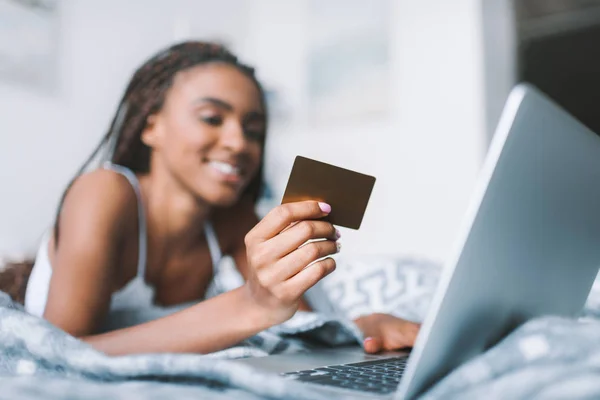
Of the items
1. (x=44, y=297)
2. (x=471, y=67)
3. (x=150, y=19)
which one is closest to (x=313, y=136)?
(x=471, y=67)

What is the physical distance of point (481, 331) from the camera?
1.62ft

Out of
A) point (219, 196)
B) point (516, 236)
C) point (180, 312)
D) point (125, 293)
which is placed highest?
point (516, 236)

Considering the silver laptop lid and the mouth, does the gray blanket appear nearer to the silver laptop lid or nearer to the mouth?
the silver laptop lid

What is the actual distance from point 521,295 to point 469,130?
174 centimetres

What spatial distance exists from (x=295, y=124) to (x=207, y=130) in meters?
1.42

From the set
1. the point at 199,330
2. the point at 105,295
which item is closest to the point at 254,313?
the point at 199,330

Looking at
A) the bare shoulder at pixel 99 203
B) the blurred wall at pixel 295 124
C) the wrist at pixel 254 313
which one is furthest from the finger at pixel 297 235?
the blurred wall at pixel 295 124

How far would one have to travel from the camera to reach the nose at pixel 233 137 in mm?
1178

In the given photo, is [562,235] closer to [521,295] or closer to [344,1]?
[521,295]

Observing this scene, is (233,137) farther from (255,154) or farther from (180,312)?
(180,312)

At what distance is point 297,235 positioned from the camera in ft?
2.05

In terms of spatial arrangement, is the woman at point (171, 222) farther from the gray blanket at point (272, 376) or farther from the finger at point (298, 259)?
the gray blanket at point (272, 376)

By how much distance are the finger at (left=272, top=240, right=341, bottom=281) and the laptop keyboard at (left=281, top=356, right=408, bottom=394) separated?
11 centimetres

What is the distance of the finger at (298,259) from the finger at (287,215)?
0.03 meters
